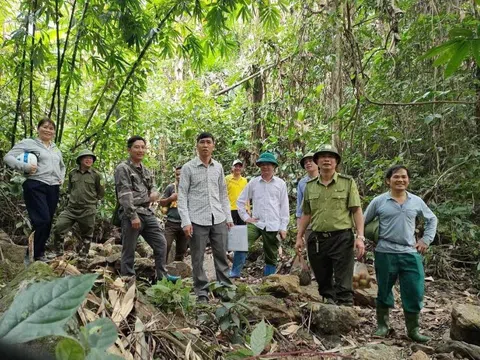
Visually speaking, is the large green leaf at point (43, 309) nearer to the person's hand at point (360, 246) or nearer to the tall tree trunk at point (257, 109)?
the person's hand at point (360, 246)

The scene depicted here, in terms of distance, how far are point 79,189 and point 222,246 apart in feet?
9.42

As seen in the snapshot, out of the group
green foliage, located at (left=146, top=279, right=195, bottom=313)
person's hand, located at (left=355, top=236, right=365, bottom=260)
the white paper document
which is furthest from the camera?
the white paper document

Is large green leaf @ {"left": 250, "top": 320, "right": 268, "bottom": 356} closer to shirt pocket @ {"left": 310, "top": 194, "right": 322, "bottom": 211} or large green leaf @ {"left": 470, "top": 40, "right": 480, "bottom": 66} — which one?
large green leaf @ {"left": 470, "top": 40, "right": 480, "bottom": 66}

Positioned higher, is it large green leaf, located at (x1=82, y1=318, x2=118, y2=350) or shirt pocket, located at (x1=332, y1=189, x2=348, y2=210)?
shirt pocket, located at (x1=332, y1=189, x2=348, y2=210)

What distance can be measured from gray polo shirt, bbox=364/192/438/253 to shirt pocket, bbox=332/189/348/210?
363mm

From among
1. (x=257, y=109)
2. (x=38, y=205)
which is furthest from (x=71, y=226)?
(x=257, y=109)

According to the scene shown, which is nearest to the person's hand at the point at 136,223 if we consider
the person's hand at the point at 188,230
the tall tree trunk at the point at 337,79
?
the person's hand at the point at 188,230

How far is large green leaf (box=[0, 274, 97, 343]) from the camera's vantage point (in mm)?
649

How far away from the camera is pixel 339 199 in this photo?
14.0 feet

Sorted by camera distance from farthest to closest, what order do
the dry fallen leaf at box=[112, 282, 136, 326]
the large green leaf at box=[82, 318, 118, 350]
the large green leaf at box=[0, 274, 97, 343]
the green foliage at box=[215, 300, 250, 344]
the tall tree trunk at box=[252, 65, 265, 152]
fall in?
the tall tree trunk at box=[252, 65, 265, 152] < the green foliage at box=[215, 300, 250, 344] < the dry fallen leaf at box=[112, 282, 136, 326] < the large green leaf at box=[82, 318, 118, 350] < the large green leaf at box=[0, 274, 97, 343]

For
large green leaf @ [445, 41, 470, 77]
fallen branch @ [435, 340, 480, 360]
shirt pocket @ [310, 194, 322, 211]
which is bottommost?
fallen branch @ [435, 340, 480, 360]

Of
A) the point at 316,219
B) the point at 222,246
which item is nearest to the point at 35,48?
the point at 222,246

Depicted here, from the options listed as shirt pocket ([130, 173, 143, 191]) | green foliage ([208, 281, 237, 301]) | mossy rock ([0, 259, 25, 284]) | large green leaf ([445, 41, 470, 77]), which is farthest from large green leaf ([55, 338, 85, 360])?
shirt pocket ([130, 173, 143, 191])

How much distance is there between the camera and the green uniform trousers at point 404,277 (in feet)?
12.4
